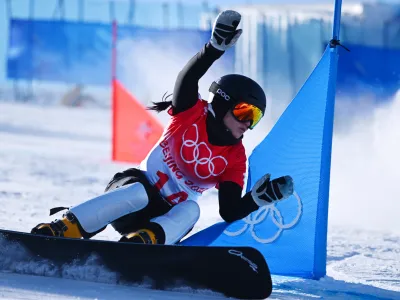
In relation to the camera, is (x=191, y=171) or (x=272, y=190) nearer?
(x=272, y=190)

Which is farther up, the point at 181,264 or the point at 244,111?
the point at 244,111

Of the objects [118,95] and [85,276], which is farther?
[118,95]

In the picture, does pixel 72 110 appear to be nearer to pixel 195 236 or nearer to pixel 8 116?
pixel 8 116

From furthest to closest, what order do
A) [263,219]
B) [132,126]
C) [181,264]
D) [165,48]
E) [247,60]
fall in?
[247,60] < [165,48] < [132,126] < [263,219] < [181,264]

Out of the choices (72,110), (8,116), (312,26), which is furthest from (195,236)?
(72,110)

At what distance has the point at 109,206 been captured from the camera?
4.21 meters

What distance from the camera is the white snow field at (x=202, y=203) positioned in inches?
150

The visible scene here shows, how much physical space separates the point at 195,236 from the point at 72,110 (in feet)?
55.0

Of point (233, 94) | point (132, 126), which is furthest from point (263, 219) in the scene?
point (132, 126)

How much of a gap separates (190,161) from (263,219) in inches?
23.8

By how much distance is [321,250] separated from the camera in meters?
4.63

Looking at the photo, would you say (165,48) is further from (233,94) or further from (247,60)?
(233,94)

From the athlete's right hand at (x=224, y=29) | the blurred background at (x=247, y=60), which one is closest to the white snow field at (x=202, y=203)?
the blurred background at (x=247, y=60)

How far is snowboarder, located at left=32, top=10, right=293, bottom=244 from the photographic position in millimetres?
4180
